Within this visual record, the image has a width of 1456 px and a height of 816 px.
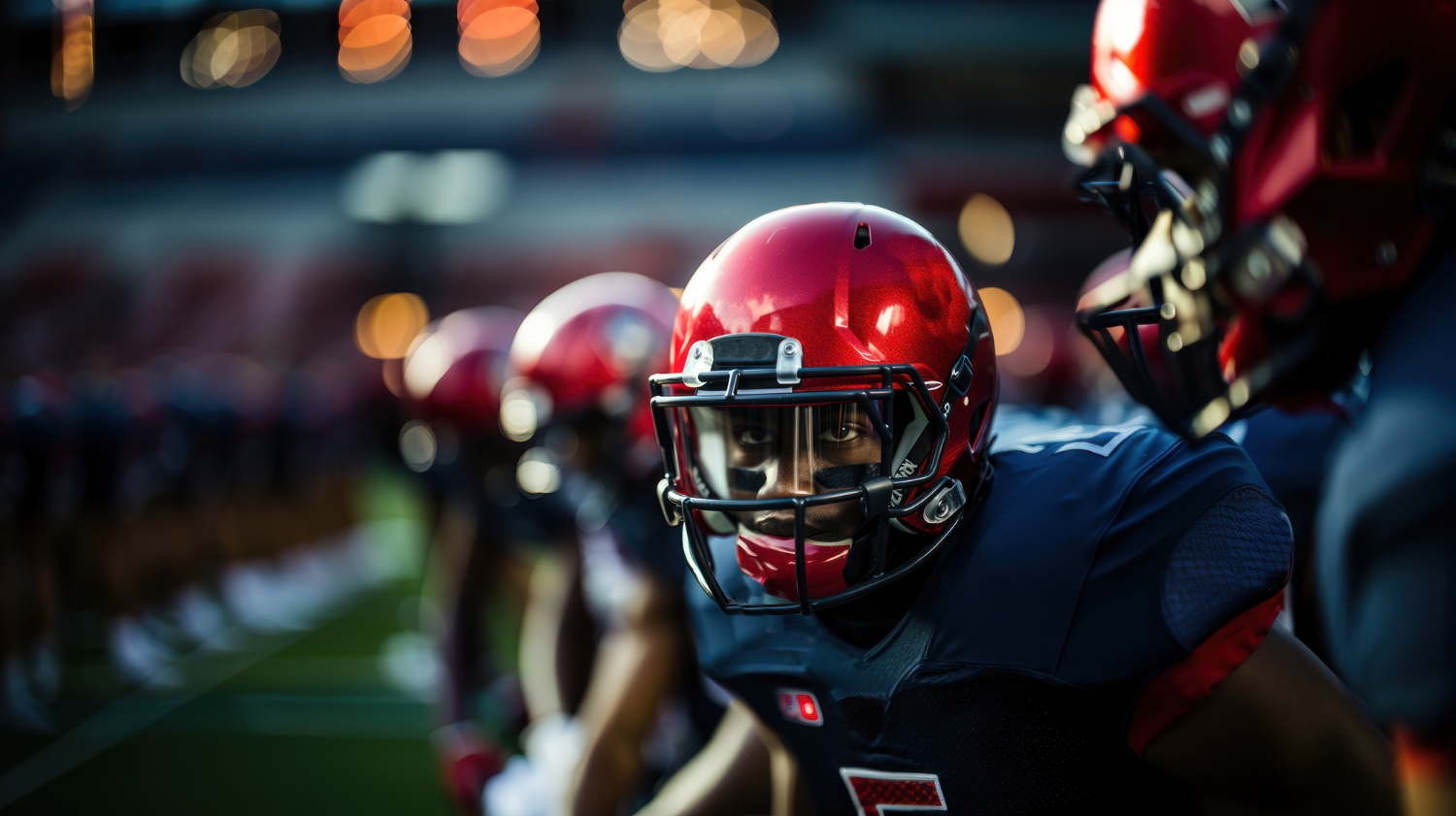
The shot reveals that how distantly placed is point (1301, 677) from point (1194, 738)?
0.13 meters

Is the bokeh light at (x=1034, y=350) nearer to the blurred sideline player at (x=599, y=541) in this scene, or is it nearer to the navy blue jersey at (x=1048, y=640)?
the blurred sideline player at (x=599, y=541)

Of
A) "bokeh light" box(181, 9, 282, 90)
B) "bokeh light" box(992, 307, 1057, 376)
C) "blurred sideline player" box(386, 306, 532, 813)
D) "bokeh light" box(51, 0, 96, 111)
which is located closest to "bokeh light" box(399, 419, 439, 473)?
"blurred sideline player" box(386, 306, 532, 813)

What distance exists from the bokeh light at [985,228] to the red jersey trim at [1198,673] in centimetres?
1614

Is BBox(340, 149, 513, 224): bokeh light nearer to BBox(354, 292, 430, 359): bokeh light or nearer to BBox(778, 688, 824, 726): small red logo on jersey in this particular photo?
BBox(354, 292, 430, 359): bokeh light

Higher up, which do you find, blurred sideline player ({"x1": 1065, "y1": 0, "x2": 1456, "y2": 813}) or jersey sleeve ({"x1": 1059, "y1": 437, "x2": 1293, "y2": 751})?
blurred sideline player ({"x1": 1065, "y1": 0, "x2": 1456, "y2": 813})

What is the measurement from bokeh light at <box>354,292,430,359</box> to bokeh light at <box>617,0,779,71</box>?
17.7 feet

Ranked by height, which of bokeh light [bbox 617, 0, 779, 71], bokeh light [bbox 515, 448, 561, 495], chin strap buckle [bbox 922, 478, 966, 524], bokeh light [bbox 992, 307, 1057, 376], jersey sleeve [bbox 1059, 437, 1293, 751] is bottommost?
bokeh light [bbox 992, 307, 1057, 376]

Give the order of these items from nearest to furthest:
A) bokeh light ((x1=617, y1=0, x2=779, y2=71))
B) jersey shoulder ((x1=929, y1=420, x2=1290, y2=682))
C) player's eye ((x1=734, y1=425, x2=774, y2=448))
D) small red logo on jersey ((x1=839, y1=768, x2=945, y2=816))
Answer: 1. jersey shoulder ((x1=929, y1=420, x2=1290, y2=682))
2. small red logo on jersey ((x1=839, y1=768, x2=945, y2=816))
3. player's eye ((x1=734, y1=425, x2=774, y2=448))
4. bokeh light ((x1=617, y1=0, x2=779, y2=71))

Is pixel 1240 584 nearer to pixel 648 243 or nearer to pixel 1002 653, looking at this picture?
pixel 1002 653

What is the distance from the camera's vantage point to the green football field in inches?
142

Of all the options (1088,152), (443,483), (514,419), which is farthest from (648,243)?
(1088,152)

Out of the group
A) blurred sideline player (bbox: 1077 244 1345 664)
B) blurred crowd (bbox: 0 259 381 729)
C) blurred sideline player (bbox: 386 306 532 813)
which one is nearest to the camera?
blurred sideline player (bbox: 1077 244 1345 664)

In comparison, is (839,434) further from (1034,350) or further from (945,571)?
(1034,350)

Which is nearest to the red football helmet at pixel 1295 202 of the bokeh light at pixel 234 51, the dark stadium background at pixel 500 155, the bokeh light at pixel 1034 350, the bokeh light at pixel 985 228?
the bokeh light at pixel 1034 350
